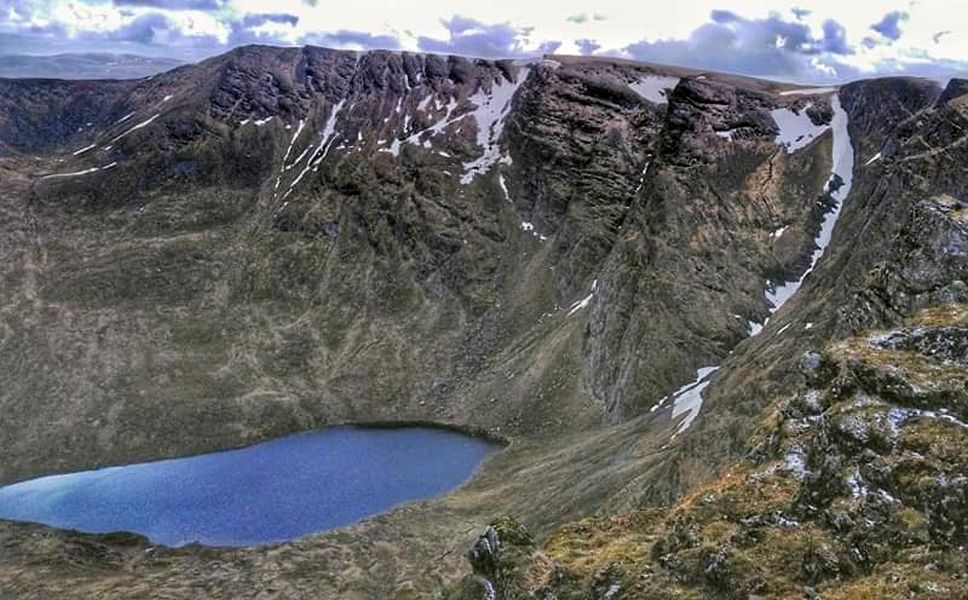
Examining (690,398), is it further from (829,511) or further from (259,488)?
(829,511)

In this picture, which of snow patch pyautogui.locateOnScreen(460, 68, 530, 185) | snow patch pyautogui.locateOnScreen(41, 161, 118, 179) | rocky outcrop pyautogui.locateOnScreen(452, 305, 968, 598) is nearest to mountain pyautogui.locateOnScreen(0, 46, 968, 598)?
rocky outcrop pyautogui.locateOnScreen(452, 305, 968, 598)

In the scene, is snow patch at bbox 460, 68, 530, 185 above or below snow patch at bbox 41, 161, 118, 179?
above

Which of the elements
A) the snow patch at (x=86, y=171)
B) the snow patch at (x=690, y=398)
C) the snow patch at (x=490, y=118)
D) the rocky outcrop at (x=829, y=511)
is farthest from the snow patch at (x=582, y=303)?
the snow patch at (x=86, y=171)

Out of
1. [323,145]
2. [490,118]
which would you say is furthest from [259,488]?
[490,118]

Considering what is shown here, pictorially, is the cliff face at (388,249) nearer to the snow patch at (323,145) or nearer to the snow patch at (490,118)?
the snow patch at (490,118)

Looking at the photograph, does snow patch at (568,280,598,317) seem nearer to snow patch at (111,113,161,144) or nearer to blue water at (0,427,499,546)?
blue water at (0,427,499,546)

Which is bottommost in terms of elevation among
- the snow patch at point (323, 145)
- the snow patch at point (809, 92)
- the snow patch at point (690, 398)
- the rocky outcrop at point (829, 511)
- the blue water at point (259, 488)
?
the blue water at point (259, 488)

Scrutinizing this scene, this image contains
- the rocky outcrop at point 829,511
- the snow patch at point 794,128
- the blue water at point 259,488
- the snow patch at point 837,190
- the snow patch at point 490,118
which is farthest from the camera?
the snow patch at point 490,118
